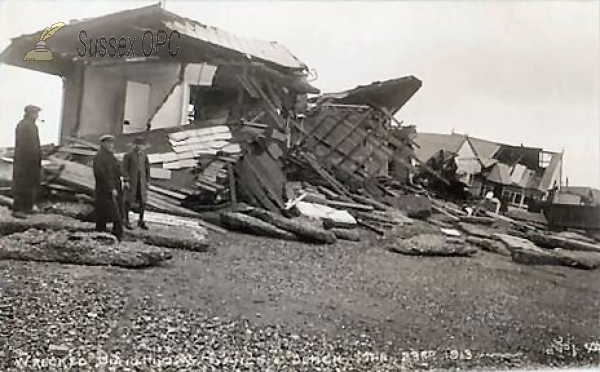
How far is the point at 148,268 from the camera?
1568mm

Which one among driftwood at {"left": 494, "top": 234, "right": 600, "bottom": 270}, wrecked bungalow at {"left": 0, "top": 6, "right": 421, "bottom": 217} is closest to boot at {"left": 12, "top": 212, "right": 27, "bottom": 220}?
wrecked bungalow at {"left": 0, "top": 6, "right": 421, "bottom": 217}

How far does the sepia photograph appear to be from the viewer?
4.89 feet

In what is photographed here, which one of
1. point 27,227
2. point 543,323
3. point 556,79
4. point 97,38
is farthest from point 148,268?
point 556,79

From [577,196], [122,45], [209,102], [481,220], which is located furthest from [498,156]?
[122,45]

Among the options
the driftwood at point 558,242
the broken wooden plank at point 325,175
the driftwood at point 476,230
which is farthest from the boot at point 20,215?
the driftwood at point 558,242

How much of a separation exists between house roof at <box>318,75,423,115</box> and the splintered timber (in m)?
0.48

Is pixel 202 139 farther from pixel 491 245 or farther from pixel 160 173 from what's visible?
pixel 491 245

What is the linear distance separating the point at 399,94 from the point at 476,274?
0.54 m

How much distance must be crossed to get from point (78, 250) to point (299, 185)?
57 cm

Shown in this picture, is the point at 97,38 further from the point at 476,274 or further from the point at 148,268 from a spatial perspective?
the point at 476,274

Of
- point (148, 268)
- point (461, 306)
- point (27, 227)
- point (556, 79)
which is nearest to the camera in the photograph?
point (27, 227)

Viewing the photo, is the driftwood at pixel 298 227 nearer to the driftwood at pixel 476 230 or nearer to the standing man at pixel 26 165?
the driftwood at pixel 476 230

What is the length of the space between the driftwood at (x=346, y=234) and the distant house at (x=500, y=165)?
0.92ft

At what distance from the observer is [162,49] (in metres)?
1.60
